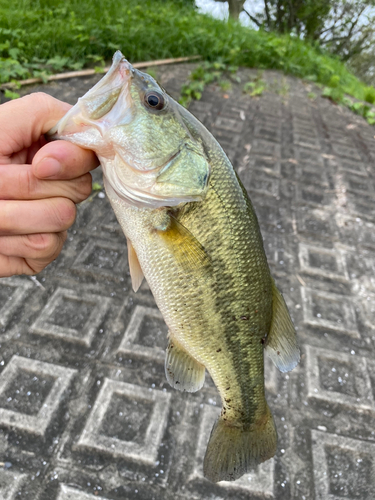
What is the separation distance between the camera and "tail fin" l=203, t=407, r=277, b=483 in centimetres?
147

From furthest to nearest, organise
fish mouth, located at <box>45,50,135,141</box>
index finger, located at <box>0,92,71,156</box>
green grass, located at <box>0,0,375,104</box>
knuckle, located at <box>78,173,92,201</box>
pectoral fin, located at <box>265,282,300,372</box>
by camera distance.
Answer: green grass, located at <box>0,0,375,104</box> → pectoral fin, located at <box>265,282,300,372</box> → knuckle, located at <box>78,173,92,201</box> → index finger, located at <box>0,92,71,156</box> → fish mouth, located at <box>45,50,135,141</box>

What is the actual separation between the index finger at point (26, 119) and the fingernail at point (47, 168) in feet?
0.65

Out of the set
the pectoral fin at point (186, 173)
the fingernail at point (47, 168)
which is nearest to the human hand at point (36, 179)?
the fingernail at point (47, 168)

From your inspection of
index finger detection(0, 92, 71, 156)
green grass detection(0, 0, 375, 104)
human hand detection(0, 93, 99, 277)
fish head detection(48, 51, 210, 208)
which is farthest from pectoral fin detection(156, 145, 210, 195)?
green grass detection(0, 0, 375, 104)

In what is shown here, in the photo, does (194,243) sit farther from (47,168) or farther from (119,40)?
(119,40)

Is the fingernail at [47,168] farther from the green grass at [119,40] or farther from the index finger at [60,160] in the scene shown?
the green grass at [119,40]

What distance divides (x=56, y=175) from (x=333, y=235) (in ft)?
9.66

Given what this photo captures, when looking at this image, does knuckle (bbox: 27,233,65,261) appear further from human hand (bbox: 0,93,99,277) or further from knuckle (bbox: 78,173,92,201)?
knuckle (bbox: 78,173,92,201)

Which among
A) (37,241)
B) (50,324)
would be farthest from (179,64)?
(37,241)

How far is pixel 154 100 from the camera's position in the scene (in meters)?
1.23

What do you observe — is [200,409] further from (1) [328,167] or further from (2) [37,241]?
(1) [328,167]

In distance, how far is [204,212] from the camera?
127 centimetres

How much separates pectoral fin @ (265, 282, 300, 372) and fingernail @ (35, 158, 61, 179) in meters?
0.91

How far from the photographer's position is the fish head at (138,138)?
115cm
